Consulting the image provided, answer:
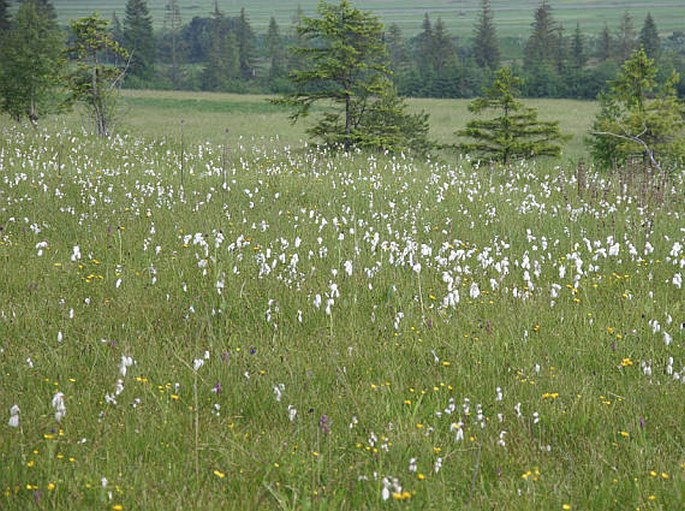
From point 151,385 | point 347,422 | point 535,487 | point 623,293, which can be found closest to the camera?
point 535,487

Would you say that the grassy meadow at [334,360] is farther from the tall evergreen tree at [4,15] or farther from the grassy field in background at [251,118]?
the tall evergreen tree at [4,15]

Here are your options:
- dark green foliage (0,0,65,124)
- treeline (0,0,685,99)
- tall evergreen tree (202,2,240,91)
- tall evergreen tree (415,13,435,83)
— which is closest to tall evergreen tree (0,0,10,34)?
treeline (0,0,685,99)

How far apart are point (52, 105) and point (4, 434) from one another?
2951 cm

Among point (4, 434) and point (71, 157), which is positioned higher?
point (71, 157)

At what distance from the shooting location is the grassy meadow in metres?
3.14

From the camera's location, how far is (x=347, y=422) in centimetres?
367

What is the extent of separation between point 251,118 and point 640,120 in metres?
38.3

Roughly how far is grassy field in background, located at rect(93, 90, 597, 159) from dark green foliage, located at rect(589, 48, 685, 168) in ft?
44.3

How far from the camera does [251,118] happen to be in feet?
172

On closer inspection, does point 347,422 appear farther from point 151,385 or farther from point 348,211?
point 348,211

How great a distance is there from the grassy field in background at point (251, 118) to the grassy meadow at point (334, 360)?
86.8 feet

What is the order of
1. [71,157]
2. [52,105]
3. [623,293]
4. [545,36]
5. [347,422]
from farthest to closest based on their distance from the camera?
[545,36]
[52,105]
[71,157]
[623,293]
[347,422]

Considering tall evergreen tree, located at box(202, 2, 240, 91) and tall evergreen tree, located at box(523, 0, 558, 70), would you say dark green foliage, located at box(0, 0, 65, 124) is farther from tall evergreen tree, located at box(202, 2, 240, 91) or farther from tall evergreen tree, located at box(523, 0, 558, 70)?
tall evergreen tree, located at box(523, 0, 558, 70)

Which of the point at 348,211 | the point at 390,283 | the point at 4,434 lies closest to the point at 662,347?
the point at 390,283
